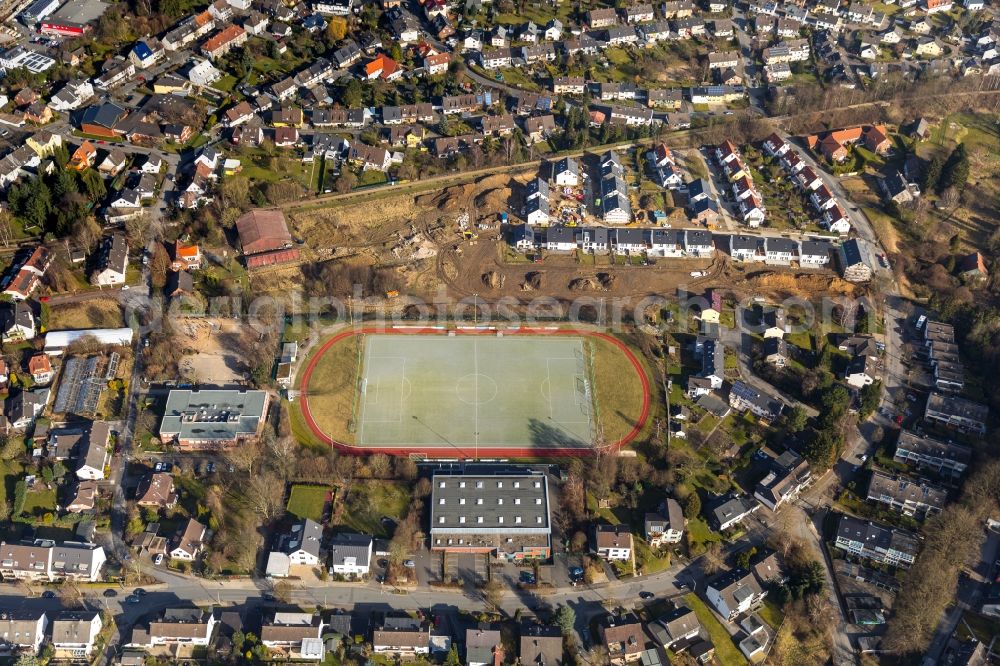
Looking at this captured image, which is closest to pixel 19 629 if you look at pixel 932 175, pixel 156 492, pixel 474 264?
pixel 156 492

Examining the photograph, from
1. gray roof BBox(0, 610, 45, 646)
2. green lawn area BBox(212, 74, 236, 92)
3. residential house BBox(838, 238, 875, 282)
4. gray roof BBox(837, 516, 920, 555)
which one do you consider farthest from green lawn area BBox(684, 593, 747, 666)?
green lawn area BBox(212, 74, 236, 92)

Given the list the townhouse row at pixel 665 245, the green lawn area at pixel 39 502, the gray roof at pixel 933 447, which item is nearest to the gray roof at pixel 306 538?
the green lawn area at pixel 39 502

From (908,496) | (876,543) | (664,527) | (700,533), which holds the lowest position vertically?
(700,533)

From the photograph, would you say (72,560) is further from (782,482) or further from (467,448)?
(782,482)

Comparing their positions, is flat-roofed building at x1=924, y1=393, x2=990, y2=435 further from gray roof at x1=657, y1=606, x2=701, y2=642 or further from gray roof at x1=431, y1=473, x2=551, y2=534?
gray roof at x1=431, y1=473, x2=551, y2=534

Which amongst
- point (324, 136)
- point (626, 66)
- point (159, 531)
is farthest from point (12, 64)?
point (626, 66)

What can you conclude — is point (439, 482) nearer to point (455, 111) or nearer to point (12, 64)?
point (455, 111)
